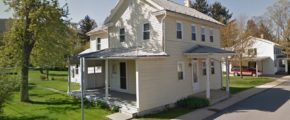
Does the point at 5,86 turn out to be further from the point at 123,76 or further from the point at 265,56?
the point at 265,56

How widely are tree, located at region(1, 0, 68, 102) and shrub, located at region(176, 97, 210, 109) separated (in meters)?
9.39

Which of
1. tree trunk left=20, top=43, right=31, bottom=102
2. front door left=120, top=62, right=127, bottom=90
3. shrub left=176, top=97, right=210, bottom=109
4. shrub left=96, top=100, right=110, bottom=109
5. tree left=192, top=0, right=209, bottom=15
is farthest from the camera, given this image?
tree left=192, top=0, right=209, bottom=15

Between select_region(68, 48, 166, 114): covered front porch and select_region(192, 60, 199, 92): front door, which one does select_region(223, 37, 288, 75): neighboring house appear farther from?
select_region(68, 48, 166, 114): covered front porch

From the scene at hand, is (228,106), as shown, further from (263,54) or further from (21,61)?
(263,54)

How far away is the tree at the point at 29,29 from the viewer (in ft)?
44.8

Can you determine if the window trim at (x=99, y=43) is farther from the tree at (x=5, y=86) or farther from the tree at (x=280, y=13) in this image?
the tree at (x=280, y=13)

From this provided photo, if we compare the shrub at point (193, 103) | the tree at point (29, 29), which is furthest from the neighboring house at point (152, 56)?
the tree at point (29, 29)

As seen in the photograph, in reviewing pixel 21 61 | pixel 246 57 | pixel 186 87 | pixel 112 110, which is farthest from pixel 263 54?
pixel 21 61

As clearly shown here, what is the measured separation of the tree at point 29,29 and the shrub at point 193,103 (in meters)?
9.39

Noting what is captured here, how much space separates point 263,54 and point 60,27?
35888 mm

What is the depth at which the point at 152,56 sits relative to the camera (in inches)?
464

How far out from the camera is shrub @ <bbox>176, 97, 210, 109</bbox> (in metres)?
13.1

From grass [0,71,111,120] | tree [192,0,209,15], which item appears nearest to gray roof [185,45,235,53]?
grass [0,71,111,120]

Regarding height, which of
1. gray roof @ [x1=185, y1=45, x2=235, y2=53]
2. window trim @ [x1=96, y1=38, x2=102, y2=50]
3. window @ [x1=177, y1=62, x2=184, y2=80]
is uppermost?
window trim @ [x1=96, y1=38, x2=102, y2=50]
